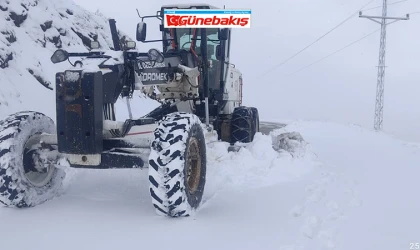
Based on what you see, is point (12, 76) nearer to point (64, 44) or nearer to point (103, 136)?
point (64, 44)

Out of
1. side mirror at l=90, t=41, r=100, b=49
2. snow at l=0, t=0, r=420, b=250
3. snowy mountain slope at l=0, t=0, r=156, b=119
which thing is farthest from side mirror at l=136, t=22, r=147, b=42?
snowy mountain slope at l=0, t=0, r=156, b=119

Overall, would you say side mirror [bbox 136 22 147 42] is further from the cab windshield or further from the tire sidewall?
the cab windshield

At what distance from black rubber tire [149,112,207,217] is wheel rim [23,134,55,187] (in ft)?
5.04

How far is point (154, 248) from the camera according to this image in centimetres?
366

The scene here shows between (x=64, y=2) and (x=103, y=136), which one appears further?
(x=64, y=2)

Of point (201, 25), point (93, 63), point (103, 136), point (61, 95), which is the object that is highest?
point (201, 25)

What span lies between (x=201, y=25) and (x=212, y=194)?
3335 millimetres

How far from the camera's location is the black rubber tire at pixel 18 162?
457cm

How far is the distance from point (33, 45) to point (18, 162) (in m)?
9.64

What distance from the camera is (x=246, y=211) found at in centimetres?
485

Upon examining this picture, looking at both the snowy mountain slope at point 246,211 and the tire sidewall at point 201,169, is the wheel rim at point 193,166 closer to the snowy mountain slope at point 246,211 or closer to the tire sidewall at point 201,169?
the tire sidewall at point 201,169

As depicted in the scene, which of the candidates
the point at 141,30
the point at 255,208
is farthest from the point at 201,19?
the point at 255,208

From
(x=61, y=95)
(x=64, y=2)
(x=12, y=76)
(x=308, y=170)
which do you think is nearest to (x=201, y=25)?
(x=308, y=170)

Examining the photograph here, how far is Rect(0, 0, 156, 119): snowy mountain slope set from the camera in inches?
420
